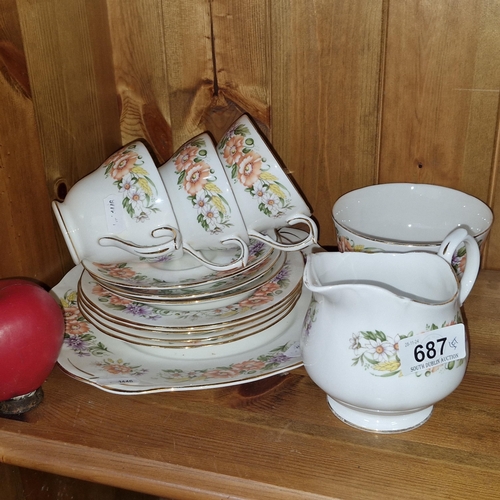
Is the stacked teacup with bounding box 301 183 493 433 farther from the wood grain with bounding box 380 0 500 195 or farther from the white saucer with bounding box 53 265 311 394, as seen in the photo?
the wood grain with bounding box 380 0 500 195

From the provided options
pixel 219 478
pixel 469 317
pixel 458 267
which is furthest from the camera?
pixel 469 317

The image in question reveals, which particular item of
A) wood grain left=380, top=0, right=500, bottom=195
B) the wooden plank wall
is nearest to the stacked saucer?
the wooden plank wall

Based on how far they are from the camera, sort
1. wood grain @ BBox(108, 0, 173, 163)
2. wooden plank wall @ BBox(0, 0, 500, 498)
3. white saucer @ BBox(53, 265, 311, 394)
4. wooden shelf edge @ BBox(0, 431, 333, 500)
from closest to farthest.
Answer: wooden shelf edge @ BBox(0, 431, 333, 500)
white saucer @ BBox(53, 265, 311, 394)
wooden plank wall @ BBox(0, 0, 500, 498)
wood grain @ BBox(108, 0, 173, 163)

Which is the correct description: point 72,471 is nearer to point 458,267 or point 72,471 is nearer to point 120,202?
point 120,202

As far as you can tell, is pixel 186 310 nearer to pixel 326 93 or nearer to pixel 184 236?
pixel 184 236

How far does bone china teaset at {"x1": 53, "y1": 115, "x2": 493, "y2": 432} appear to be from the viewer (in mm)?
666

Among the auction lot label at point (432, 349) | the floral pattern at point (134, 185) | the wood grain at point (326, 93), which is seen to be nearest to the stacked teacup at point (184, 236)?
the floral pattern at point (134, 185)

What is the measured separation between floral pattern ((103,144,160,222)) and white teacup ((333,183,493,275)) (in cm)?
24

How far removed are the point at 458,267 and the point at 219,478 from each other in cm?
34

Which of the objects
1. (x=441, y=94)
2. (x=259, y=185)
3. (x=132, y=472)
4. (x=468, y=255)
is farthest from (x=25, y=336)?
(x=441, y=94)

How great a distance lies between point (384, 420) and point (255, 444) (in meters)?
0.12

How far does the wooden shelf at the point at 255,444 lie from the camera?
576 millimetres

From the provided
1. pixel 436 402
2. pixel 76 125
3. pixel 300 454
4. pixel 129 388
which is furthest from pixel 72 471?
pixel 76 125

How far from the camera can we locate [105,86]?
36.2 inches
